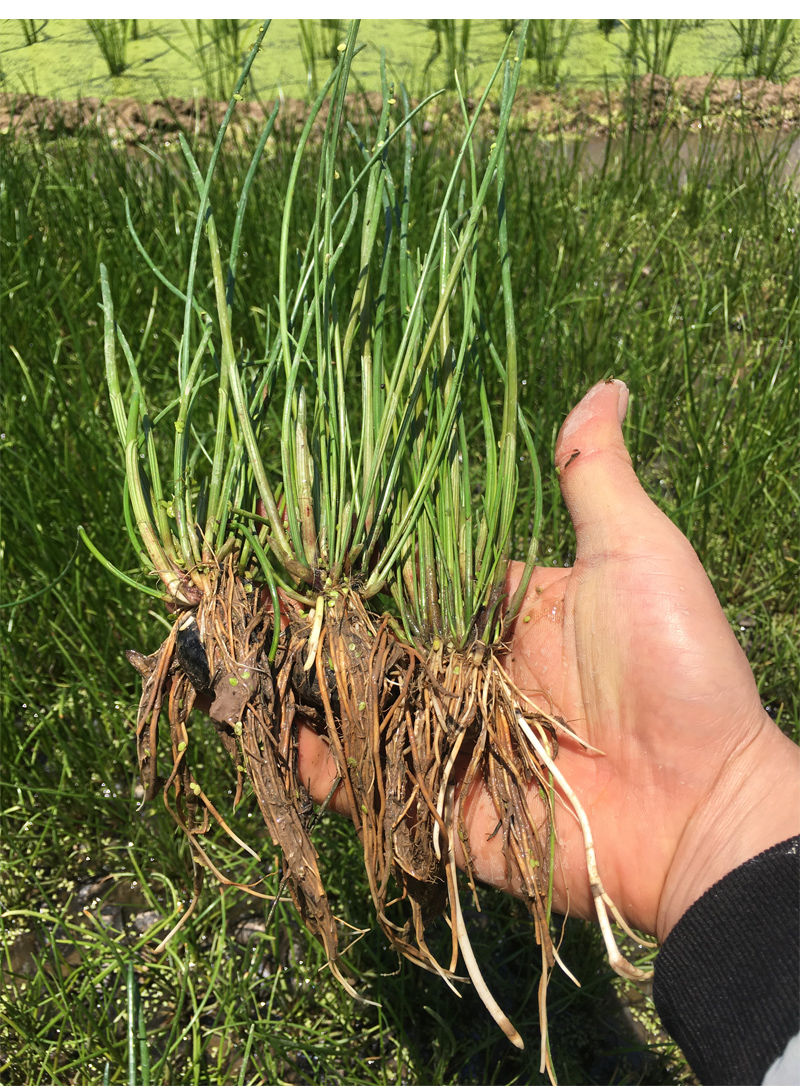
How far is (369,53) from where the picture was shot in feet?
13.1

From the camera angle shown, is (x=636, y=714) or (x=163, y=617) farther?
(x=163, y=617)

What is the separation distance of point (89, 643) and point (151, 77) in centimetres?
325

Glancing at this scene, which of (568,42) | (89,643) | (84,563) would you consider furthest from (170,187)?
(568,42)

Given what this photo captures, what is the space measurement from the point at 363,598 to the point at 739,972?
685mm

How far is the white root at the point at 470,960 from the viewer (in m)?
1.04

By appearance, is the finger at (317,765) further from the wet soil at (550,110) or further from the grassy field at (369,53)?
the grassy field at (369,53)

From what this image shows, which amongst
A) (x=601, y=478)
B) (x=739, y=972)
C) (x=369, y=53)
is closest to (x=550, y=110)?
(x=369, y=53)

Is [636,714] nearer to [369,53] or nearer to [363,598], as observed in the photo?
[363,598]

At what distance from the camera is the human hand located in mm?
1140

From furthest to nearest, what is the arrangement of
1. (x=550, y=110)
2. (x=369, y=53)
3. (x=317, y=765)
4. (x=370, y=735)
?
1. (x=369, y=53)
2. (x=550, y=110)
3. (x=317, y=765)
4. (x=370, y=735)

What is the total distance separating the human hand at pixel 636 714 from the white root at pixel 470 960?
6 centimetres

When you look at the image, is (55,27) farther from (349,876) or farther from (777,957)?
(777,957)

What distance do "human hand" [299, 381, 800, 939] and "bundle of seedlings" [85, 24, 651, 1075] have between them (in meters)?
0.09

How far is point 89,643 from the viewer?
64.9 inches
